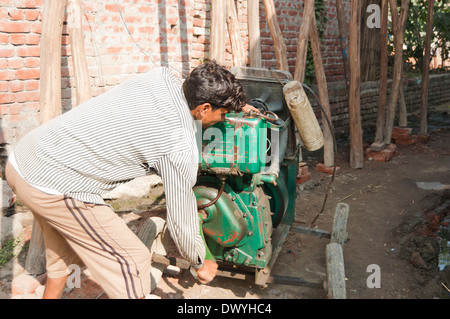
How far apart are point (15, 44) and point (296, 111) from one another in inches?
100

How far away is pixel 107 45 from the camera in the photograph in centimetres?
446

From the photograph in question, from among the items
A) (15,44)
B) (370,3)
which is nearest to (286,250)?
(15,44)

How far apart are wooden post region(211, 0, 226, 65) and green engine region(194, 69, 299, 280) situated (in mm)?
1667

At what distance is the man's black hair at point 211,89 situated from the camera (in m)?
2.19

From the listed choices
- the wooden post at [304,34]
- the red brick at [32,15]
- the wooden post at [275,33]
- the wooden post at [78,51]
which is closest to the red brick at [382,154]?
the wooden post at [304,34]

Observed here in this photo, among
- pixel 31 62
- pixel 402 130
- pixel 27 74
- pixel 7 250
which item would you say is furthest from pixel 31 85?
pixel 402 130

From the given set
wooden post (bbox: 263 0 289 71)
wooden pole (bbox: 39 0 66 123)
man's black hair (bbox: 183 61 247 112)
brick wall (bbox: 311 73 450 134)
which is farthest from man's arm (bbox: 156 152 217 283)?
brick wall (bbox: 311 73 450 134)

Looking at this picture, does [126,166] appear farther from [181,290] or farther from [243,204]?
[181,290]

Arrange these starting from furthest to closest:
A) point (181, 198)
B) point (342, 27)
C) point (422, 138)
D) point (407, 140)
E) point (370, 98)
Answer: point (370, 98), point (422, 138), point (407, 140), point (342, 27), point (181, 198)

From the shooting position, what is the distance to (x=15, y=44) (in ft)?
12.5

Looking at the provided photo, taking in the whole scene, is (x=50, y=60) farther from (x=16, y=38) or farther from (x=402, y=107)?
(x=402, y=107)

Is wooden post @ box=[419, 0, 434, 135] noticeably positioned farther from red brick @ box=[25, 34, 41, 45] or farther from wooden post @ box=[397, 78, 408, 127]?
red brick @ box=[25, 34, 41, 45]

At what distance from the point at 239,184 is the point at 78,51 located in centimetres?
187

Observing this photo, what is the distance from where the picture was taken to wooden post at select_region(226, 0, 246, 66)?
485cm
